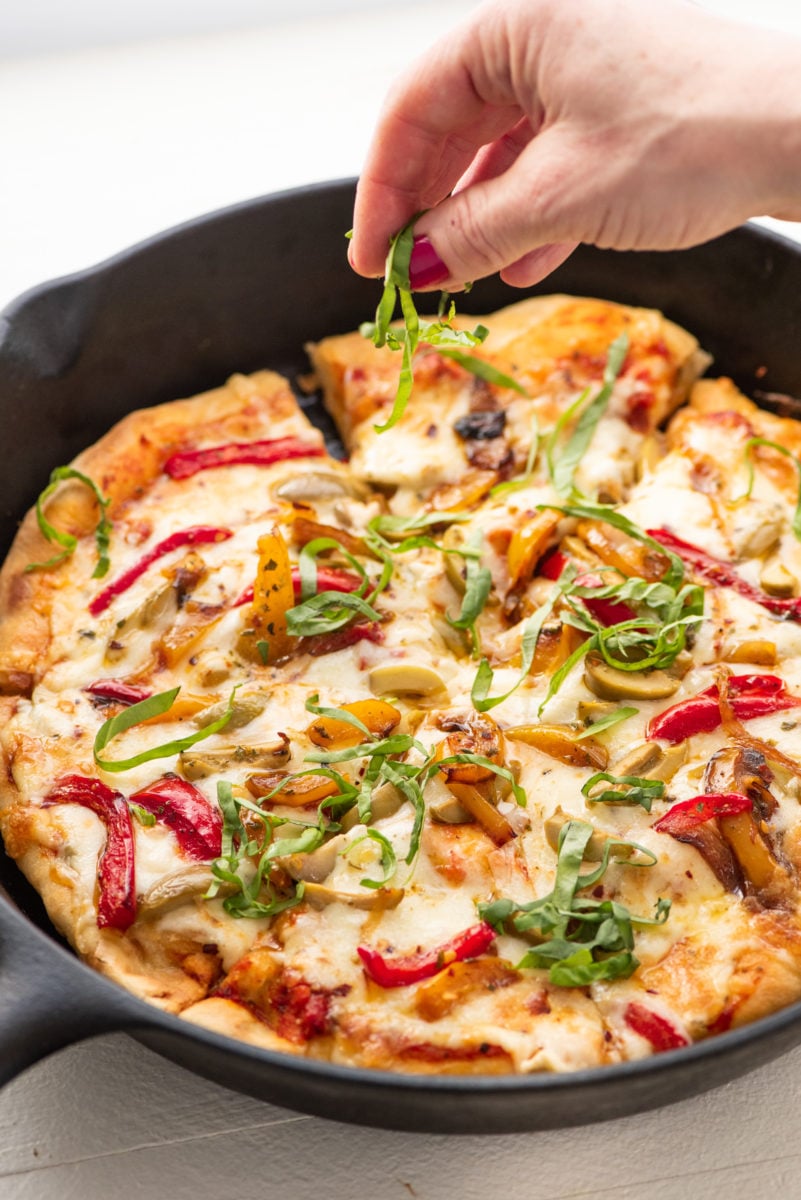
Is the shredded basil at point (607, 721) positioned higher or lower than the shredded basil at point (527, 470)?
lower

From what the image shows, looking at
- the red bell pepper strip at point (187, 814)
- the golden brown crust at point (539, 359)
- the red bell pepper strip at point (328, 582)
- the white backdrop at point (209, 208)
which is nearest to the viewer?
the white backdrop at point (209, 208)

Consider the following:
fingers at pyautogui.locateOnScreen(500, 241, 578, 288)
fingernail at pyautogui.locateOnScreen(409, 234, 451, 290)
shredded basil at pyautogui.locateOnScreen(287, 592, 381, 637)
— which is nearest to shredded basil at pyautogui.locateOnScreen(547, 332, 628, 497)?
fingers at pyautogui.locateOnScreen(500, 241, 578, 288)

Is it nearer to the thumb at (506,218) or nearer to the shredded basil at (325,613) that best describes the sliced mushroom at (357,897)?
the shredded basil at (325,613)

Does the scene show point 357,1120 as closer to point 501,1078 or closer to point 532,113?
point 501,1078

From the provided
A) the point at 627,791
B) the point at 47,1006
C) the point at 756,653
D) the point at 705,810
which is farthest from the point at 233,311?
the point at 47,1006

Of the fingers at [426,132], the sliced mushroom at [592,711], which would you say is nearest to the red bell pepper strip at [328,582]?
the sliced mushroom at [592,711]

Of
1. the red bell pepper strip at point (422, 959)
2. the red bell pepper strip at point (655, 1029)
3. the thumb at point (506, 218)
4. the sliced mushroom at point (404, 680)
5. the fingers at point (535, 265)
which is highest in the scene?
the thumb at point (506, 218)
